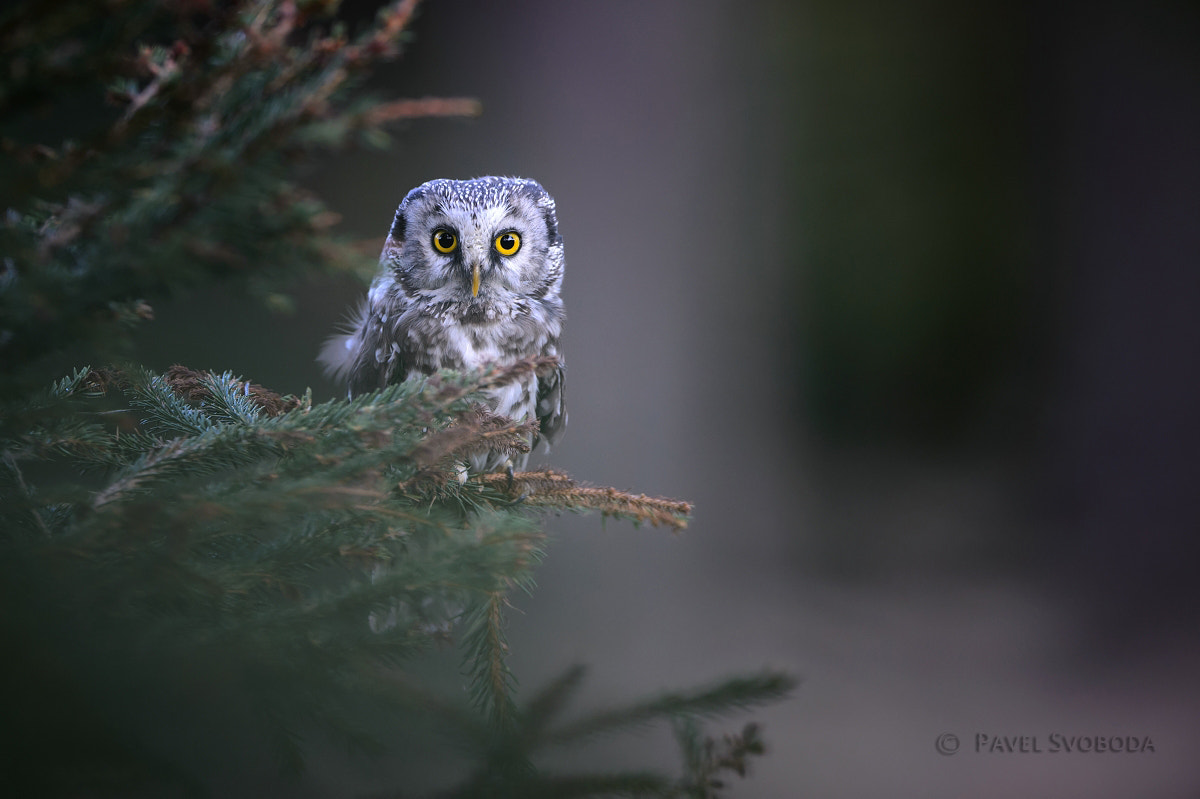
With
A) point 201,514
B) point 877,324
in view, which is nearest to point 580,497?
point 201,514

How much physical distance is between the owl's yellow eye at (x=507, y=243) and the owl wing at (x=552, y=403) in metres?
0.24

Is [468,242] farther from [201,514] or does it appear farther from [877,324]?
[877,324]

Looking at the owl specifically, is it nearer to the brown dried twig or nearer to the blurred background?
the brown dried twig

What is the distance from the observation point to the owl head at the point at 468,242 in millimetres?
1315

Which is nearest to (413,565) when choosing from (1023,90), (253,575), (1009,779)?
(253,575)

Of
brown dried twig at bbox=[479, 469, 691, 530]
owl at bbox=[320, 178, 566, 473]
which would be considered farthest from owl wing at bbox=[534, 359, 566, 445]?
brown dried twig at bbox=[479, 469, 691, 530]

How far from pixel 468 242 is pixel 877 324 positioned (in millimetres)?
2261

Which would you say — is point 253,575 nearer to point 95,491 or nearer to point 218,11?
point 95,491

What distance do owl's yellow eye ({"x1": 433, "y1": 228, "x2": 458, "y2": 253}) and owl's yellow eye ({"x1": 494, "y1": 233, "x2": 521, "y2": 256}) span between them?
80mm

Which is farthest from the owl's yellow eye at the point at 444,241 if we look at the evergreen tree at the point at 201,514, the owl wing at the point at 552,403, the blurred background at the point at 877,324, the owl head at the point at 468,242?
the blurred background at the point at 877,324

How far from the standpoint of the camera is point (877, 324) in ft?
10.1

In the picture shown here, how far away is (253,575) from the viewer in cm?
49

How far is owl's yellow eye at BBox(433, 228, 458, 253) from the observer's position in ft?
4.39

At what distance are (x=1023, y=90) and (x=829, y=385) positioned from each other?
4.60 ft
